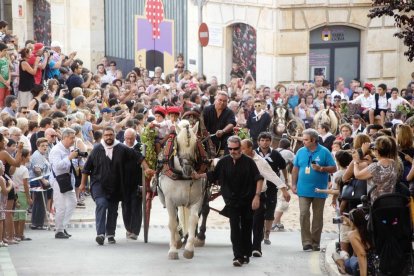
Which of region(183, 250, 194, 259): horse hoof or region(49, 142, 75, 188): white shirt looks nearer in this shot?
region(183, 250, 194, 259): horse hoof

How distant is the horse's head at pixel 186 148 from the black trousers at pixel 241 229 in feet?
3.41

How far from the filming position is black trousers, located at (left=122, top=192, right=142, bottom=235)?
933 inches

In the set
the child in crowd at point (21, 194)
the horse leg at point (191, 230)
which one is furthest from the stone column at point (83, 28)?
the horse leg at point (191, 230)

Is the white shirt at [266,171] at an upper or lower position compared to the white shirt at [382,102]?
lower

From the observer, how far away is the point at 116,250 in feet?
73.7

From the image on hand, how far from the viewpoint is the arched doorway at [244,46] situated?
4275 centimetres

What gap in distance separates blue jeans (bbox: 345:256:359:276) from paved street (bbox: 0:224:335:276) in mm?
1211

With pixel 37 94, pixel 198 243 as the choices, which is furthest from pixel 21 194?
pixel 37 94

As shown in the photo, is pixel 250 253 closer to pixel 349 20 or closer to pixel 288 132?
pixel 288 132

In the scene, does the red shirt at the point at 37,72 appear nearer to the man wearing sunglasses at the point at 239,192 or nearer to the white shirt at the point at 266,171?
the white shirt at the point at 266,171

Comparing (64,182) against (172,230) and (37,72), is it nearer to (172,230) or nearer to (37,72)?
(172,230)

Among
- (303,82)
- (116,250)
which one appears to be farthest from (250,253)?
(303,82)

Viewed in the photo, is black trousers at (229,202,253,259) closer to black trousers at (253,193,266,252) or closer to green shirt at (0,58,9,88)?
black trousers at (253,193,266,252)

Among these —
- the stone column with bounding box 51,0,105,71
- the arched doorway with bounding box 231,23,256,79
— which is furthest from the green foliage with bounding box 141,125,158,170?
the stone column with bounding box 51,0,105,71
